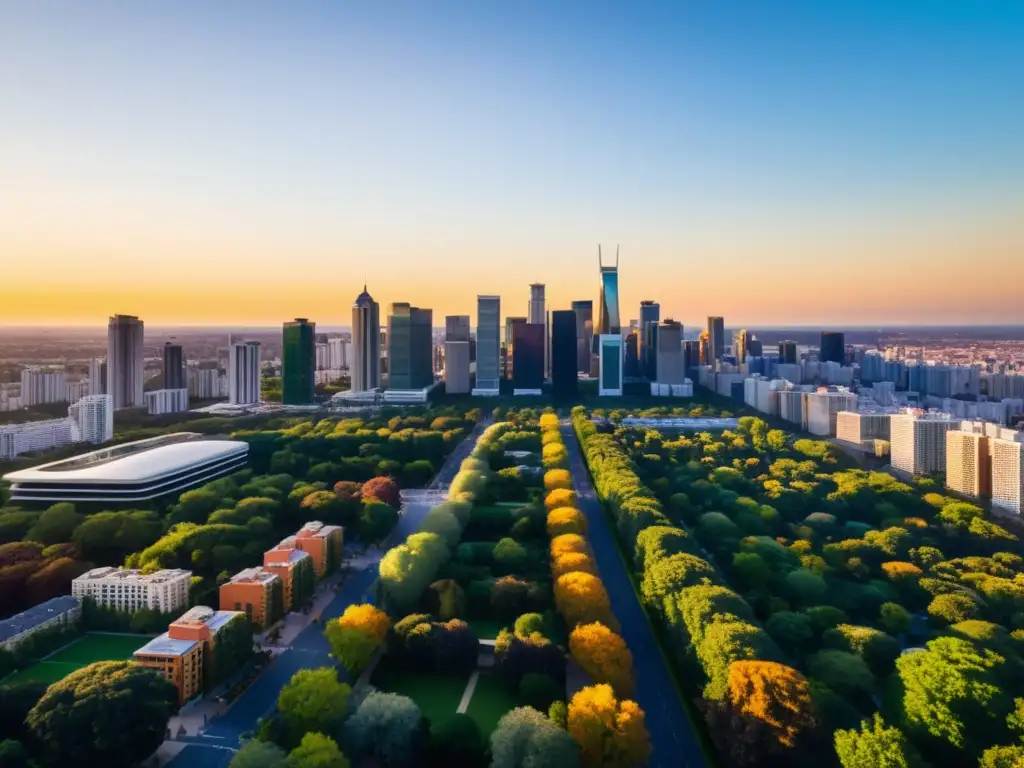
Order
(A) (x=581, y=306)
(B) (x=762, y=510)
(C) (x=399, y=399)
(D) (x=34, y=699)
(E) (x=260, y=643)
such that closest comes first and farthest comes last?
(D) (x=34, y=699), (E) (x=260, y=643), (B) (x=762, y=510), (C) (x=399, y=399), (A) (x=581, y=306)

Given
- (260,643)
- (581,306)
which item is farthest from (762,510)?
(581,306)

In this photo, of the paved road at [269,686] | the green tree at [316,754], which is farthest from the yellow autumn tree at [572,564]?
the green tree at [316,754]

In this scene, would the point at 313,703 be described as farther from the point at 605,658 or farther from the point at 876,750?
the point at 876,750

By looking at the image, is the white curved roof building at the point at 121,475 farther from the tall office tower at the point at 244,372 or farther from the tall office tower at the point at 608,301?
the tall office tower at the point at 608,301

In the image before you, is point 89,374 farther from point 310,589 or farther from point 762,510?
point 762,510

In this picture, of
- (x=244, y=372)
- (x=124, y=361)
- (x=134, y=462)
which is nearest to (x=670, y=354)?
(x=244, y=372)

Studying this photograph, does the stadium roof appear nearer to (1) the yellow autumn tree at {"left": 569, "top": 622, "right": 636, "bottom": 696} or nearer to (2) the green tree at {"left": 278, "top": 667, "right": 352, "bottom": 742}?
(2) the green tree at {"left": 278, "top": 667, "right": 352, "bottom": 742}
